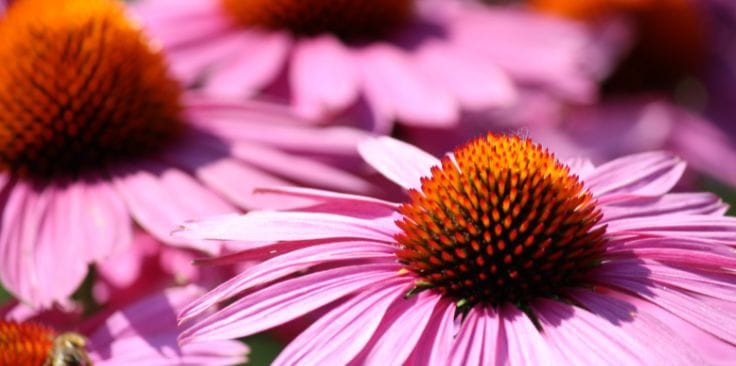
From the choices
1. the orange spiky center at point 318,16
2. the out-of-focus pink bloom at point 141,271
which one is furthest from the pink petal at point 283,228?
the orange spiky center at point 318,16

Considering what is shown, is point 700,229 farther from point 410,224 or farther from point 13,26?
point 13,26

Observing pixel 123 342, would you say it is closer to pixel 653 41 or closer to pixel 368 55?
pixel 368 55

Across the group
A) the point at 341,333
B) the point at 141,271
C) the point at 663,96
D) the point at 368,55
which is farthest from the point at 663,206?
the point at 663,96

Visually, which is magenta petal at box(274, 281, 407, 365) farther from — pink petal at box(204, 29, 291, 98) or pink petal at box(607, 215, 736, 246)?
pink petal at box(204, 29, 291, 98)

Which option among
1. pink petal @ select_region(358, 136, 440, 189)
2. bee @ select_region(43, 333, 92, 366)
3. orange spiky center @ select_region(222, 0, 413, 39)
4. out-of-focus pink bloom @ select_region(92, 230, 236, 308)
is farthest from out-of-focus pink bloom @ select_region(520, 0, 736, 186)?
bee @ select_region(43, 333, 92, 366)

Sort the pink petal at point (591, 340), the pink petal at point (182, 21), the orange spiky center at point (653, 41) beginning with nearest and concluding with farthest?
the pink petal at point (591, 340) → the pink petal at point (182, 21) → the orange spiky center at point (653, 41)

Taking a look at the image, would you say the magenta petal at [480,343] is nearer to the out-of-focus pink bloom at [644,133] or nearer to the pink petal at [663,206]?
the pink petal at [663,206]
